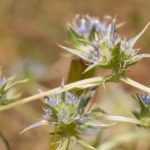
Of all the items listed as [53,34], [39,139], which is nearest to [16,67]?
[39,139]

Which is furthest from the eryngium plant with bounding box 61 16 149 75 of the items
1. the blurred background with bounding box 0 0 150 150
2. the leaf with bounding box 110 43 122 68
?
the blurred background with bounding box 0 0 150 150

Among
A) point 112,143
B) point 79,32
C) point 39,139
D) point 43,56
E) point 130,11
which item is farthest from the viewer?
point 130,11

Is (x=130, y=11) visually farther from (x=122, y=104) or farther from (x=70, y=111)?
(x=70, y=111)

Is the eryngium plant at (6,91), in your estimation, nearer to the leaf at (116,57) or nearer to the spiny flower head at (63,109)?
the spiny flower head at (63,109)

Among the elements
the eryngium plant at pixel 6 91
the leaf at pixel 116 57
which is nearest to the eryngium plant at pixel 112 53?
the leaf at pixel 116 57

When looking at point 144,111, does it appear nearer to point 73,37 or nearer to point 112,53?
point 112,53

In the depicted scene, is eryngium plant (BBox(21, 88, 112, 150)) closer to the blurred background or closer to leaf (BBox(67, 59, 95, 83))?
leaf (BBox(67, 59, 95, 83))
